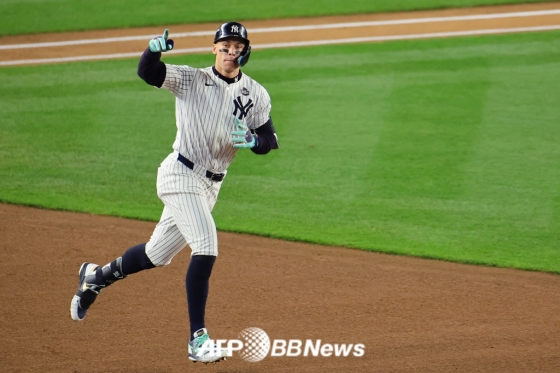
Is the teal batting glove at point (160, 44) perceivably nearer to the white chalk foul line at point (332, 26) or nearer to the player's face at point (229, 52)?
the player's face at point (229, 52)

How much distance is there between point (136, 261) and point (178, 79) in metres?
1.22

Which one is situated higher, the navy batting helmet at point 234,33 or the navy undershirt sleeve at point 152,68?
the navy batting helmet at point 234,33

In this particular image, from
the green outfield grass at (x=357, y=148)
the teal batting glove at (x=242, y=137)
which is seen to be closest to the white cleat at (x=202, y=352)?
the teal batting glove at (x=242, y=137)

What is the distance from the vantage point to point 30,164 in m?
8.92

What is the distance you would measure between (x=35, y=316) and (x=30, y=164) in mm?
3293

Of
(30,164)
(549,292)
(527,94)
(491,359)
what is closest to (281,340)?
(491,359)

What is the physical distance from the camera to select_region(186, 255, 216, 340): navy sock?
5.07m

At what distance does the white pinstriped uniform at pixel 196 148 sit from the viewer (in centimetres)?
514

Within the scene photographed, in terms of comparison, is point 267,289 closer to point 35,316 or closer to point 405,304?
point 405,304

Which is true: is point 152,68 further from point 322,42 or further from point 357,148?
point 322,42

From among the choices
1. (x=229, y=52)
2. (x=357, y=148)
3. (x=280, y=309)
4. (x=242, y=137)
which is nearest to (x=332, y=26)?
(x=357, y=148)

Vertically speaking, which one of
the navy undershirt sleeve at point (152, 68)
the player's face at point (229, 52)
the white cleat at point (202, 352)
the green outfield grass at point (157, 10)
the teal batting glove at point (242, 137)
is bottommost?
the white cleat at point (202, 352)

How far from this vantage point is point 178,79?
5.13 m

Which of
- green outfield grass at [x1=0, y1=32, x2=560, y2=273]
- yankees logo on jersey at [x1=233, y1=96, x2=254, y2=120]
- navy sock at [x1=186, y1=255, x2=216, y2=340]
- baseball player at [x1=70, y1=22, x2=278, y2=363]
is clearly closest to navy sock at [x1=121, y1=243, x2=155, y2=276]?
baseball player at [x1=70, y1=22, x2=278, y2=363]
